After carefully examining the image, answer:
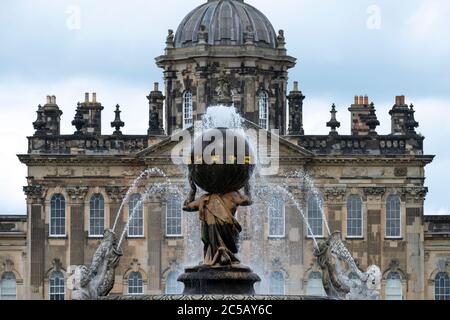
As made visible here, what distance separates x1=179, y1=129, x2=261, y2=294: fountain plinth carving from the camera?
1565 inches

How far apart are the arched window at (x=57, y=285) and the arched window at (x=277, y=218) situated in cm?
780

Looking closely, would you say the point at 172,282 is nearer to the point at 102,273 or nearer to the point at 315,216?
the point at 315,216

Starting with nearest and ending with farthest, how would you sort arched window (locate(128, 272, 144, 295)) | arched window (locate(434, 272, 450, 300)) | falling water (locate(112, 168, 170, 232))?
falling water (locate(112, 168, 170, 232))
arched window (locate(128, 272, 144, 295))
arched window (locate(434, 272, 450, 300))

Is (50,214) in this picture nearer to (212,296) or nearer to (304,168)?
(304,168)

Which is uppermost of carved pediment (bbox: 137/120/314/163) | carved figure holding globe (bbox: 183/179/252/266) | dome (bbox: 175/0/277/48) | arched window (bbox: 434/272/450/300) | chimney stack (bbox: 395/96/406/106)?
dome (bbox: 175/0/277/48)

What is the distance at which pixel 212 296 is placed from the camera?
37.9 metres

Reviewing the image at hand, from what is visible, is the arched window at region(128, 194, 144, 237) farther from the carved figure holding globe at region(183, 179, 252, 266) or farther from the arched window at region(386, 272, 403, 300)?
the carved figure holding globe at region(183, 179, 252, 266)

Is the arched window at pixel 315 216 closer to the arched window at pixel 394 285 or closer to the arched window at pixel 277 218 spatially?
the arched window at pixel 277 218

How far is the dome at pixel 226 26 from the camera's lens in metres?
86.8

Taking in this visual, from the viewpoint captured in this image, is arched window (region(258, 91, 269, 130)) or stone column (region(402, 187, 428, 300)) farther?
arched window (region(258, 91, 269, 130))

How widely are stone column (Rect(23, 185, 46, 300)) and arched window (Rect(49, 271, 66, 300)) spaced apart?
344 millimetres

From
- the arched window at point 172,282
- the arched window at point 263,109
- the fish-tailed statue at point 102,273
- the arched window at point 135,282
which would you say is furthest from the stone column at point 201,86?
the fish-tailed statue at point 102,273

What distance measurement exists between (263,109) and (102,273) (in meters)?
40.3

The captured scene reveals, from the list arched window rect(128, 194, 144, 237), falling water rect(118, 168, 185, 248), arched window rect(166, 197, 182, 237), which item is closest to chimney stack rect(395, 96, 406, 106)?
arched window rect(166, 197, 182, 237)
